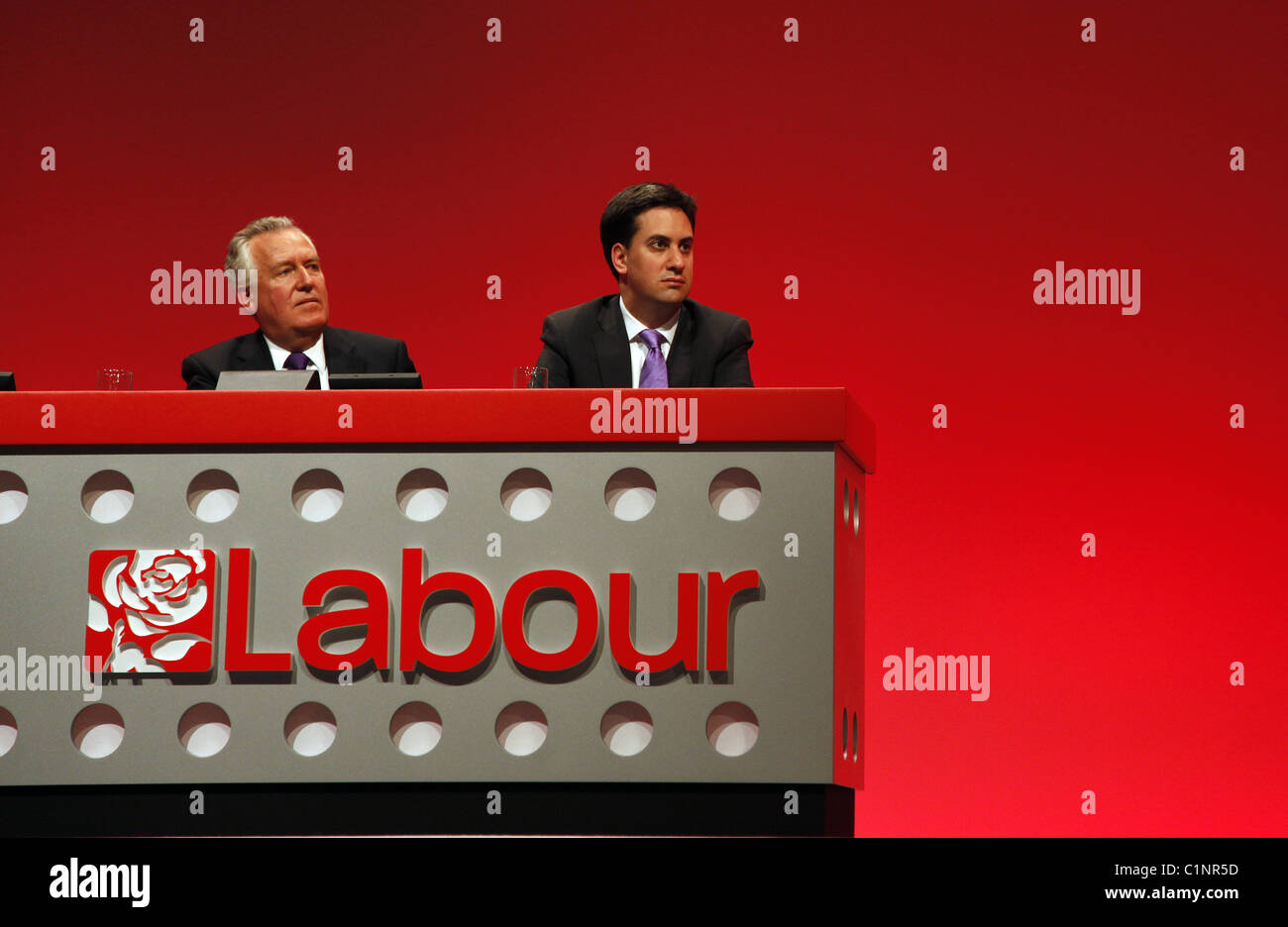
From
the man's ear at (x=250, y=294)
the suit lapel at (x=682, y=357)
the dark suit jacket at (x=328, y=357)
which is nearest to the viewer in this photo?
the suit lapel at (x=682, y=357)

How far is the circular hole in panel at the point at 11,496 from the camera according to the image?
7.00 ft

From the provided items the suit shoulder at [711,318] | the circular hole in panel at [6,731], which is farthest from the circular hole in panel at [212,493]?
the suit shoulder at [711,318]

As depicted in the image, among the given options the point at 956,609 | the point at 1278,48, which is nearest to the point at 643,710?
the point at 956,609

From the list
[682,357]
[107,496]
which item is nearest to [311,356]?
[682,357]

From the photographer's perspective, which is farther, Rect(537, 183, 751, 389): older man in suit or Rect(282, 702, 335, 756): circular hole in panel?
Rect(537, 183, 751, 389): older man in suit

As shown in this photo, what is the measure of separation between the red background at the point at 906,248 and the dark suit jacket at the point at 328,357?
679 millimetres

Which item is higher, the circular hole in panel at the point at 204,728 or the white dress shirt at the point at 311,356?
the white dress shirt at the point at 311,356

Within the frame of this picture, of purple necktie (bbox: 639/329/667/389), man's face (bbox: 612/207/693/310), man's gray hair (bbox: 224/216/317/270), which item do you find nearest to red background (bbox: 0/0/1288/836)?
man's gray hair (bbox: 224/216/317/270)

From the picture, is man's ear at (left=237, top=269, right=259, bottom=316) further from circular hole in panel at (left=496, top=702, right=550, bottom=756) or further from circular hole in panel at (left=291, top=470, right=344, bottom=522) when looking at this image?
circular hole in panel at (left=496, top=702, right=550, bottom=756)

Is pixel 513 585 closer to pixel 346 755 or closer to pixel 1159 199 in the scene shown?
pixel 346 755

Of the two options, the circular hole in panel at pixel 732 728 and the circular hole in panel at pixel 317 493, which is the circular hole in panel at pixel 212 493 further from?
the circular hole in panel at pixel 732 728

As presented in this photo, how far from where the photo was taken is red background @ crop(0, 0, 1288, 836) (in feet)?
12.2

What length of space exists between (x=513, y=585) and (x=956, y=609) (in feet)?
6.39
